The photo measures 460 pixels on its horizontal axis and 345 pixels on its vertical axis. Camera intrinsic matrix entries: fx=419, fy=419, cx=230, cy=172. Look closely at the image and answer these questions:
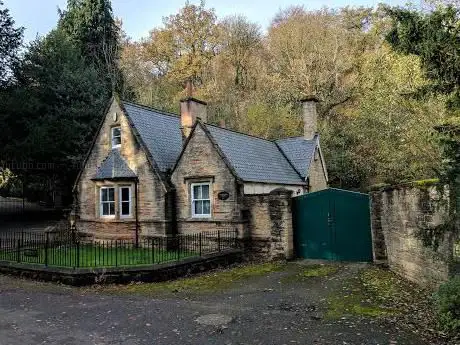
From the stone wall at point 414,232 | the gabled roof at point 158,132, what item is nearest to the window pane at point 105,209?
the gabled roof at point 158,132

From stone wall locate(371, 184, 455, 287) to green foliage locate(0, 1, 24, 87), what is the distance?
2912 cm

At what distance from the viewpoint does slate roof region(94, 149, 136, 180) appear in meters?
21.2

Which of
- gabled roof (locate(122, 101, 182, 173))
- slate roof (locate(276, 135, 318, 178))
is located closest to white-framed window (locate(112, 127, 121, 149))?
gabled roof (locate(122, 101, 182, 173))

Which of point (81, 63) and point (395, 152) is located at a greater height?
point (81, 63)

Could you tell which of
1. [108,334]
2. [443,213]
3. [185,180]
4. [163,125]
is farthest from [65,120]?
[443,213]

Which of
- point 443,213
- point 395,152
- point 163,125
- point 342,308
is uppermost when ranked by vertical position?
point 163,125

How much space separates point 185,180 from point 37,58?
20.3m

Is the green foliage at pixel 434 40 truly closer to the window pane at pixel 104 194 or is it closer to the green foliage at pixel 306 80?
the green foliage at pixel 306 80

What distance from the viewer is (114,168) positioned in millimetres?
21672

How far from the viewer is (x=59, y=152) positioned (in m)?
31.1

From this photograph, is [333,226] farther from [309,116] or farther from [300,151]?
[309,116]

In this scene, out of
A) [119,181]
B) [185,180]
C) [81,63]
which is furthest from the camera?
[81,63]

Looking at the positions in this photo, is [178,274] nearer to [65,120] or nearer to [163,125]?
[163,125]

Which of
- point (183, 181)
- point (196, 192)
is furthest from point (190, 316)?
point (183, 181)
